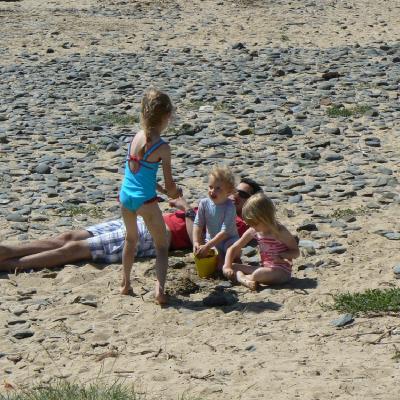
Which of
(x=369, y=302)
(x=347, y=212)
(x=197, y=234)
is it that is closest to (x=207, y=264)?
(x=197, y=234)

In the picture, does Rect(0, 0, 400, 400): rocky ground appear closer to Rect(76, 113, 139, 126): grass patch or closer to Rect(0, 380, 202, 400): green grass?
Rect(76, 113, 139, 126): grass patch

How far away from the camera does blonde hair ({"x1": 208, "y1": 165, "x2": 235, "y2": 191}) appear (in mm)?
8406

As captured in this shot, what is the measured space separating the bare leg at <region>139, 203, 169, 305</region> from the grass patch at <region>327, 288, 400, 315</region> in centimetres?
132

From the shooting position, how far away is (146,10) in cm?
2564

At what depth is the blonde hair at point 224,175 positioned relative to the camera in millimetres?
8406

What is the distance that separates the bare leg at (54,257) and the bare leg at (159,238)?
48.3 inches

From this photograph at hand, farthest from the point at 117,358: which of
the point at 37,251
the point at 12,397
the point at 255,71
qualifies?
the point at 255,71

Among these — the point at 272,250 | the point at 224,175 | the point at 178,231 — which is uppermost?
the point at 224,175

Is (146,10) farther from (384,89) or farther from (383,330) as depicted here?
(383,330)

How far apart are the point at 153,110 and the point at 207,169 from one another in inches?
176

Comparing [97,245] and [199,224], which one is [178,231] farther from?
[97,245]

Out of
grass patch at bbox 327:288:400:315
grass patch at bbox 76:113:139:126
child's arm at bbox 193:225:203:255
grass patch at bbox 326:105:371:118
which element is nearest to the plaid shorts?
child's arm at bbox 193:225:203:255

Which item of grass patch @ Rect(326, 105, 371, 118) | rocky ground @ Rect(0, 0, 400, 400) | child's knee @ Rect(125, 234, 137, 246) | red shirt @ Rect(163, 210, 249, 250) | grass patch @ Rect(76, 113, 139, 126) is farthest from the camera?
grass patch @ Rect(76, 113, 139, 126)

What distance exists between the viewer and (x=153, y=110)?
7.61 m
